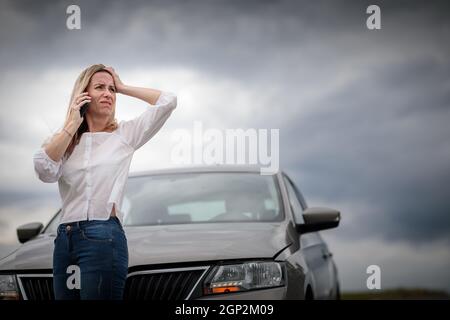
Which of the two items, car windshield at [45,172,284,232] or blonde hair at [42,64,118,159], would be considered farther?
car windshield at [45,172,284,232]

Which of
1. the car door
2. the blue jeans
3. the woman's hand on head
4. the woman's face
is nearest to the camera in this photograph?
the blue jeans

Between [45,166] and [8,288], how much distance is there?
4.51ft

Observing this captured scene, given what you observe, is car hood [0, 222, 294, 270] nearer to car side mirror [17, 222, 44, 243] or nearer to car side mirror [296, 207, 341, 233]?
car side mirror [296, 207, 341, 233]

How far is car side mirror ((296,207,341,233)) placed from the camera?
497 cm

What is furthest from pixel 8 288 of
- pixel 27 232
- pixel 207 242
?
pixel 27 232

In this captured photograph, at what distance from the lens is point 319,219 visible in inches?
196

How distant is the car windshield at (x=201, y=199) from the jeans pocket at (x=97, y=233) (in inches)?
74.2

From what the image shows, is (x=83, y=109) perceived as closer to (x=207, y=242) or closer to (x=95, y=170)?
(x=95, y=170)

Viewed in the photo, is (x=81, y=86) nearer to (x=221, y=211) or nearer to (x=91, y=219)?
(x=91, y=219)

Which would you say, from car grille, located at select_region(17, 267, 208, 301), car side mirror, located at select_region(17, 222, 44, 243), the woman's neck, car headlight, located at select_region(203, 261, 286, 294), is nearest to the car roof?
car side mirror, located at select_region(17, 222, 44, 243)

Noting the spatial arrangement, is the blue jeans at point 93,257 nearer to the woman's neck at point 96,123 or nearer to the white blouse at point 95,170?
the white blouse at point 95,170
